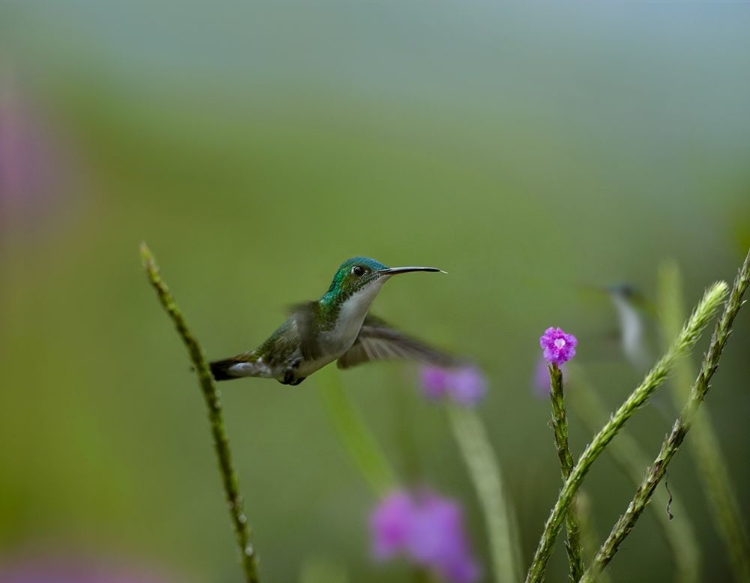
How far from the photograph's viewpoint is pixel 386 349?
726 millimetres

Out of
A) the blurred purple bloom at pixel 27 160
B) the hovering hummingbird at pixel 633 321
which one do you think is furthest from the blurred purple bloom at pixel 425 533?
the blurred purple bloom at pixel 27 160

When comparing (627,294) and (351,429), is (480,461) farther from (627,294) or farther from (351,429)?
(627,294)

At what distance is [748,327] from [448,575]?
5.63 ft

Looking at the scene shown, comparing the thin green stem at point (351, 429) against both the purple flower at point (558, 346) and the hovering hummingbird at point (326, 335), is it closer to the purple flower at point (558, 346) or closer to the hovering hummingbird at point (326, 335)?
the hovering hummingbird at point (326, 335)

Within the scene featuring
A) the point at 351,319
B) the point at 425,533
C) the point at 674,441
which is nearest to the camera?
the point at 674,441

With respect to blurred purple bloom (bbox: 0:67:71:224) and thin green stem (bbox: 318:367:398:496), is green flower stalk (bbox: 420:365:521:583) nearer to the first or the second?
thin green stem (bbox: 318:367:398:496)

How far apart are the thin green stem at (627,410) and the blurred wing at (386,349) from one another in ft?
0.68

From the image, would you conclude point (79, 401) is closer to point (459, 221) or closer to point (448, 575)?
point (459, 221)

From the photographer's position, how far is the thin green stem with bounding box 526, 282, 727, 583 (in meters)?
0.44

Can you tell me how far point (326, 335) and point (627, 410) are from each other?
0.71 feet

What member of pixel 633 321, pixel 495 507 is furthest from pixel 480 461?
pixel 633 321

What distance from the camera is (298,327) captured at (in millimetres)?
578

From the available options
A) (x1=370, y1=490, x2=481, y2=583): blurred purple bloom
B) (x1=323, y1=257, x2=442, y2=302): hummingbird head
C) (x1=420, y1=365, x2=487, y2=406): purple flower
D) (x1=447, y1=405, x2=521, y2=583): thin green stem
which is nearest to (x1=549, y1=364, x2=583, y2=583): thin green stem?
(x1=323, y1=257, x2=442, y2=302): hummingbird head

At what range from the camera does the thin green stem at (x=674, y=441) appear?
0.44m
